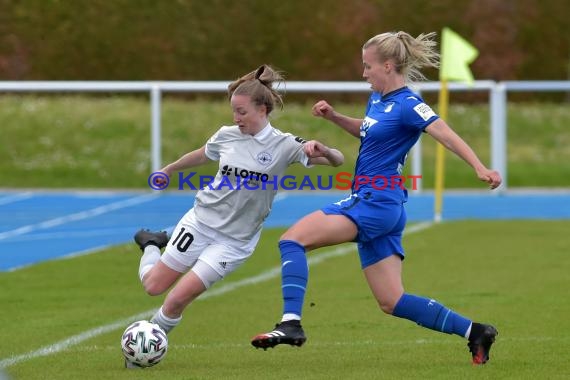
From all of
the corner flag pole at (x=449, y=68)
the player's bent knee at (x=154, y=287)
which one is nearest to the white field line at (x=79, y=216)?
the corner flag pole at (x=449, y=68)

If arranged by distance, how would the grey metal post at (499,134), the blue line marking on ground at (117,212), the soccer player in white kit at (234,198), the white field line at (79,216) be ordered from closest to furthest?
the soccer player in white kit at (234,198) → the blue line marking on ground at (117,212) → the white field line at (79,216) → the grey metal post at (499,134)

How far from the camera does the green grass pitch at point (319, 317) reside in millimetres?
8648

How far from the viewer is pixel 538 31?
37875 mm

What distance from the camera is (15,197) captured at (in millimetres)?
26750

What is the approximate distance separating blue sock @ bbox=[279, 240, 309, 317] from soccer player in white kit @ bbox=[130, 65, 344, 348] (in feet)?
2.03

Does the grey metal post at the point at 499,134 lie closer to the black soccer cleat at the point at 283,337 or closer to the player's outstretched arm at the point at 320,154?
the player's outstretched arm at the point at 320,154

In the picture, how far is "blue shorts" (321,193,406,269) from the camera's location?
8.36 meters

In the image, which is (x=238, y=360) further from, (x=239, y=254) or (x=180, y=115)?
(x=180, y=115)

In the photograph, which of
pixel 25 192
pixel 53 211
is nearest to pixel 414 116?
pixel 53 211

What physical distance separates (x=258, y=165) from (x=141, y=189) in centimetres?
2008

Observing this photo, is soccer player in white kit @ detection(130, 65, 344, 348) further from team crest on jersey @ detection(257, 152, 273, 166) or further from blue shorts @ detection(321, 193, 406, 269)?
blue shorts @ detection(321, 193, 406, 269)

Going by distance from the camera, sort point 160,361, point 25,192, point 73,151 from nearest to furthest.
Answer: point 160,361, point 25,192, point 73,151

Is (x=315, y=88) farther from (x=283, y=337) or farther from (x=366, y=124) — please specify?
(x=283, y=337)

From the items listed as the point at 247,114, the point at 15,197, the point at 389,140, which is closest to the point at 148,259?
the point at 247,114
